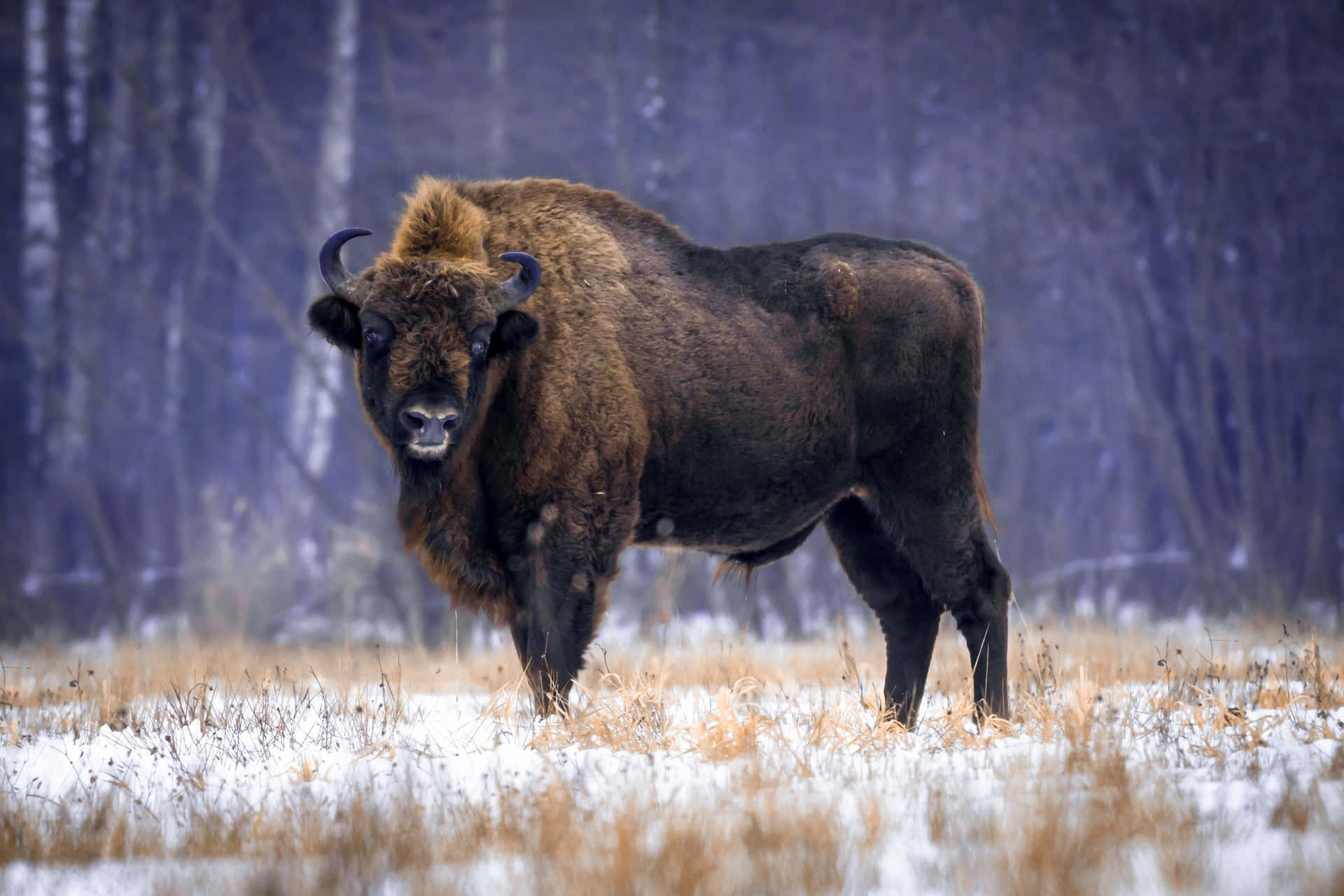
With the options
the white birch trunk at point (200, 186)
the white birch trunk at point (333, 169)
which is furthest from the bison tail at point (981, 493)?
the white birch trunk at point (200, 186)

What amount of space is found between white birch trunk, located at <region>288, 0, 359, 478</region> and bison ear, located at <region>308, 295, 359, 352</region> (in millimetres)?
7853

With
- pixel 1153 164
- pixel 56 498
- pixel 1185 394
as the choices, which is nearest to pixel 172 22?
A: pixel 56 498

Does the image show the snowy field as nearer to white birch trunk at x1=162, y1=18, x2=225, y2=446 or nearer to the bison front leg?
the bison front leg

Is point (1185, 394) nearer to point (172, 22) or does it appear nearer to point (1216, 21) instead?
point (1216, 21)

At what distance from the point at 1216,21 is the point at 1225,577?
721 centimetres

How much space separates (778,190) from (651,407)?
10.8m

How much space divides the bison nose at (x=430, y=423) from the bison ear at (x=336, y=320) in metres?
0.71

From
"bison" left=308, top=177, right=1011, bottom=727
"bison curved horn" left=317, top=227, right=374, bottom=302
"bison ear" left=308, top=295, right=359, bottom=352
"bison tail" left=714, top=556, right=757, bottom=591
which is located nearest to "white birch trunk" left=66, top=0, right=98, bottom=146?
"bison curved horn" left=317, top=227, right=374, bottom=302

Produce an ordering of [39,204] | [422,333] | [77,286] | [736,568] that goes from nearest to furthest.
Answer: [422,333]
[736,568]
[39,204]
[77,286]

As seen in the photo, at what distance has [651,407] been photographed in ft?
19.1

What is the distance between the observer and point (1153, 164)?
1517 cm

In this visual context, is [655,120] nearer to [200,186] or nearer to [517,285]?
[517,285]

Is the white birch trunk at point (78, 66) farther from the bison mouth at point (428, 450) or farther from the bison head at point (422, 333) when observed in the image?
the bison mouth at point (428, 450)

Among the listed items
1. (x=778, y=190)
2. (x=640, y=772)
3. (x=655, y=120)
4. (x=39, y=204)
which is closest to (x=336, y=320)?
(x=640, y=772)
